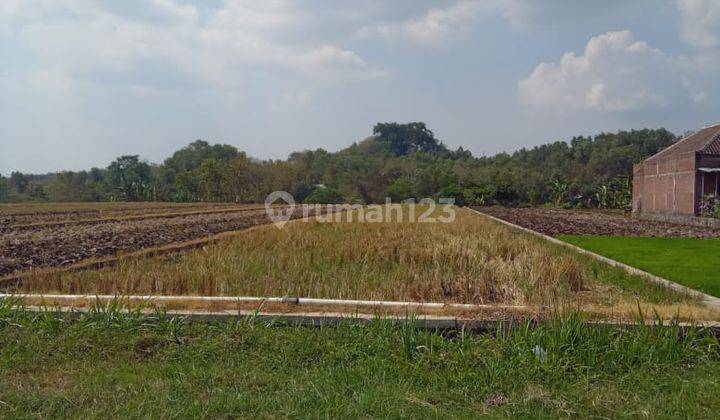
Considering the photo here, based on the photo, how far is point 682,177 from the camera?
928 inches

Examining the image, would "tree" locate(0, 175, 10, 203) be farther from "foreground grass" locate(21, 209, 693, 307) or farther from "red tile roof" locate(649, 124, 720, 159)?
"red tile roof" locate(649, 124, 720, 159)

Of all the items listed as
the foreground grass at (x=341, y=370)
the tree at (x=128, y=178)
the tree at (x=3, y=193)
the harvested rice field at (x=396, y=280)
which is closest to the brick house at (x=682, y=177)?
the harvested rice field at (x=396, y=280)

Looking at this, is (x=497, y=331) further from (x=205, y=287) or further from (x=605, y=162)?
(x=605, y=162)

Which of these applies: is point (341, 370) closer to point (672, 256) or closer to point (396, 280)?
point (396, 280)

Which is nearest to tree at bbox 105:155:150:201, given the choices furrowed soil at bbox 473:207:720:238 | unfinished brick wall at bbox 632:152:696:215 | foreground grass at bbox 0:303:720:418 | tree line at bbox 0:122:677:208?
tree line at bbox 0:122:677:208

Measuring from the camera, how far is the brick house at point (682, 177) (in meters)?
22.3

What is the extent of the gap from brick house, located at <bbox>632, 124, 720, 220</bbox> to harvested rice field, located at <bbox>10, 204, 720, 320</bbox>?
57.9ft

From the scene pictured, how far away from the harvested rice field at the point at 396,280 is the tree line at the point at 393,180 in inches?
1369

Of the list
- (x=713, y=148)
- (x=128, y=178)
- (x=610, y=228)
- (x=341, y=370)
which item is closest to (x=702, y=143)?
(x=713, y=148)

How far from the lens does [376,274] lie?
21.1 feet

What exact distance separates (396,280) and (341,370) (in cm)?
264

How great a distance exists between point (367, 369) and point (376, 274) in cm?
322

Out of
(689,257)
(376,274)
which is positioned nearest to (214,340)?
(376,274)

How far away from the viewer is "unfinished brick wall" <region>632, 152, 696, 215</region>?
22.8m
